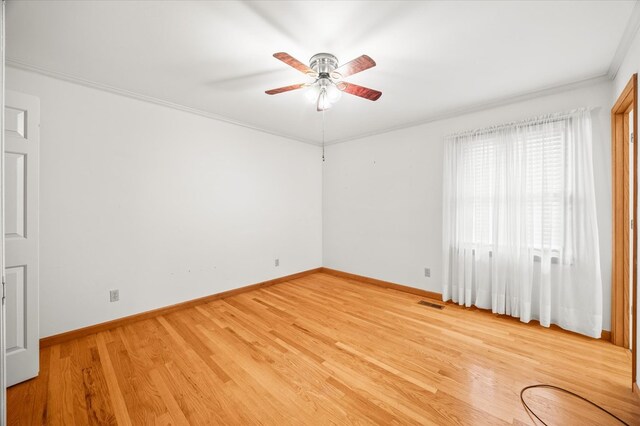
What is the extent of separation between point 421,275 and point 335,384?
240cm

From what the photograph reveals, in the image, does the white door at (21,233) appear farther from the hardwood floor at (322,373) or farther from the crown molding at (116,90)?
the crown molding at (116,90)

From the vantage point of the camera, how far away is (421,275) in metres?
3.78

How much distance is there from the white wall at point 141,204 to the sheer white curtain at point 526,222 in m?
2.83

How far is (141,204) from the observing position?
9.63ft

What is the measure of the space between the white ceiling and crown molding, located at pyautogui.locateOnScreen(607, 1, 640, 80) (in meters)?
0.03

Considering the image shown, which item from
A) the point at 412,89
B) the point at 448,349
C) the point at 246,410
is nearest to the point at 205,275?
the point at 246,410

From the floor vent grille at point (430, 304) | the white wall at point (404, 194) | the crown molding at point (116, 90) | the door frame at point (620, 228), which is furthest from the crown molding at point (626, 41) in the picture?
the crown molding at point (116, 90)

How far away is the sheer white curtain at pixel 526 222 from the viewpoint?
253cm

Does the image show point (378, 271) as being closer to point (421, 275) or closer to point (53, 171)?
point (421, 275)

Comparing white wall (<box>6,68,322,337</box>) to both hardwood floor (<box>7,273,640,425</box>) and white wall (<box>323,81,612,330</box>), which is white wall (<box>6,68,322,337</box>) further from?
white wall (<box>323,81,612,330</box>)

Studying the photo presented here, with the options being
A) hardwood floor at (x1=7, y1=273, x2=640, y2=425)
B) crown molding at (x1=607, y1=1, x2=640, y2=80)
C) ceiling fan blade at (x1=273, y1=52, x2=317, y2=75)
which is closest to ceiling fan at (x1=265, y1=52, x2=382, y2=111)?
ceiling fan blade at (x1=273, y1=52, x2=317, y2=75)

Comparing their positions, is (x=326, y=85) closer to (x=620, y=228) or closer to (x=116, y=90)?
(x=116, y=90)

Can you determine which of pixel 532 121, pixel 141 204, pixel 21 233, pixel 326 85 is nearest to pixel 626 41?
pixel 532 121

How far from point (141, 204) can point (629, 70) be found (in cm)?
473
